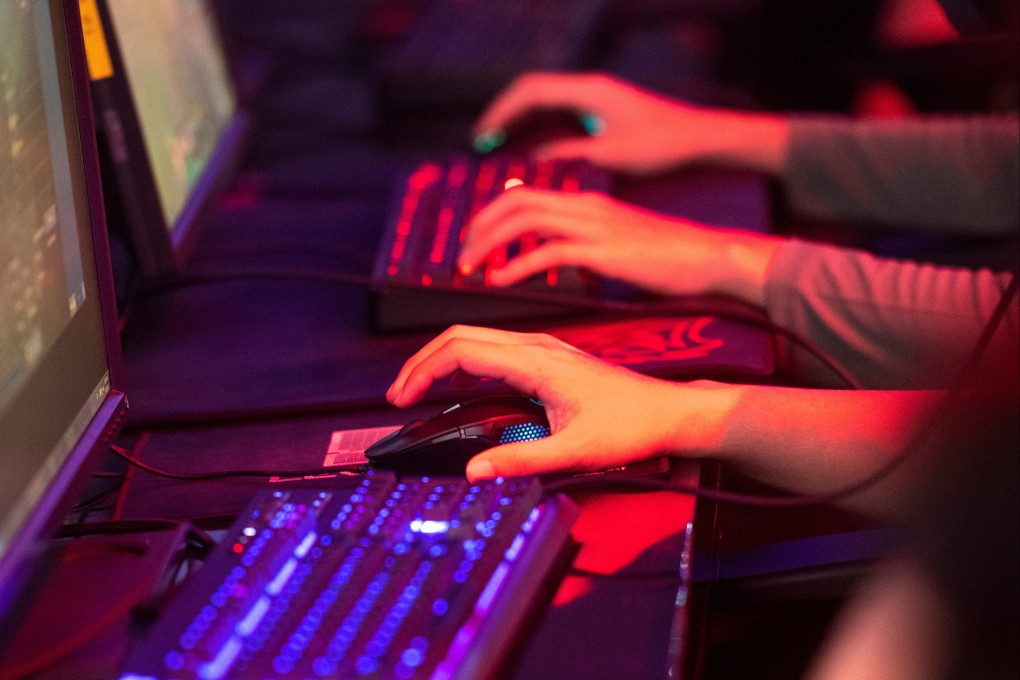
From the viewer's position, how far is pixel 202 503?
0.77 m

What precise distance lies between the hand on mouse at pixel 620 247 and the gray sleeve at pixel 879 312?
28 millimetres

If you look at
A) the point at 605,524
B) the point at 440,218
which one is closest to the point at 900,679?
the point at 605,524

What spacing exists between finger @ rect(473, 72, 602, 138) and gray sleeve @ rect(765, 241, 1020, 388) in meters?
0.45

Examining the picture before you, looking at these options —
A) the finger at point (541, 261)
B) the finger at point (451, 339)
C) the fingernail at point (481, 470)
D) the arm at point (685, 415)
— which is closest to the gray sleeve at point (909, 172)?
the finger at point (541, 261)

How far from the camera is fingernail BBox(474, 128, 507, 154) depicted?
1.45 m

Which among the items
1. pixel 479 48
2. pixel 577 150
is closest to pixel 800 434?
pixel 577 150

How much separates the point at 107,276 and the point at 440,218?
1.35 feet

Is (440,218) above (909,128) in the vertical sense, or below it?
below

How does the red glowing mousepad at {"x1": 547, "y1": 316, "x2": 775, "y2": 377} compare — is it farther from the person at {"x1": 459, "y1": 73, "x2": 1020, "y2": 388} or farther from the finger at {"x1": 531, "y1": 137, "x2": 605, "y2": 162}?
the finger at {"x1": 531, "y1": 137, "x2": 605, "y2": 162}

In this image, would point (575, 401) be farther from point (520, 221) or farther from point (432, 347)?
point (520, 221)

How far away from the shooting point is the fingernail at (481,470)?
716 millimetres

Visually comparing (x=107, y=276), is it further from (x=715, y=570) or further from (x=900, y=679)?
(x=900, y=679)

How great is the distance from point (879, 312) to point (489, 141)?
0.64 m

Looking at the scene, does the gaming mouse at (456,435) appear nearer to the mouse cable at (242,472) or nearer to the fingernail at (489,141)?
the mouse cable at (242,472)
